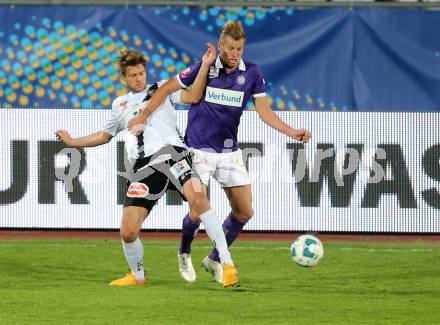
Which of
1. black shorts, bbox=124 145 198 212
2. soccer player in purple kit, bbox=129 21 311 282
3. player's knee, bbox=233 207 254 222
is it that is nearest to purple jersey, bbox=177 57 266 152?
soccer player in purple kit, bbox=129 21 311 282

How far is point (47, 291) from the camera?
9695 mm

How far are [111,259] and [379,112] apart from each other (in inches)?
159

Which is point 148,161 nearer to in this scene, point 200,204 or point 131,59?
point 200,204

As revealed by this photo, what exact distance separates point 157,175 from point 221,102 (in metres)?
0.82

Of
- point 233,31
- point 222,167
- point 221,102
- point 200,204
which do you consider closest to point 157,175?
point 200,204

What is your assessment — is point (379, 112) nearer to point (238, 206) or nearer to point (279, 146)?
point (279, 146)

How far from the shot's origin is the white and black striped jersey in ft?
32.6

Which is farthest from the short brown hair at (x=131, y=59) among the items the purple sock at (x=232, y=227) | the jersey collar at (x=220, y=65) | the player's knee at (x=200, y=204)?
the purple sock at (x=232, y=227)

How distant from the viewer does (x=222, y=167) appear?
33.0 feet

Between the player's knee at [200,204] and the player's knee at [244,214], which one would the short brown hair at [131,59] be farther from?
the player's knee at [244,214]

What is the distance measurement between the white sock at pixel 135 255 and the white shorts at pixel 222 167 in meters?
0.80

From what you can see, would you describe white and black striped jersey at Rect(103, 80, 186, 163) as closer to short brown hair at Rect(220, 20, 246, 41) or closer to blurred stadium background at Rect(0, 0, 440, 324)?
short brown hair at Rect(220, 20, 246, 41)

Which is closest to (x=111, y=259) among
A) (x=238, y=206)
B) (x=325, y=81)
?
(x=238, y=206)

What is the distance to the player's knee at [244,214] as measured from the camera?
1018 centimetres
